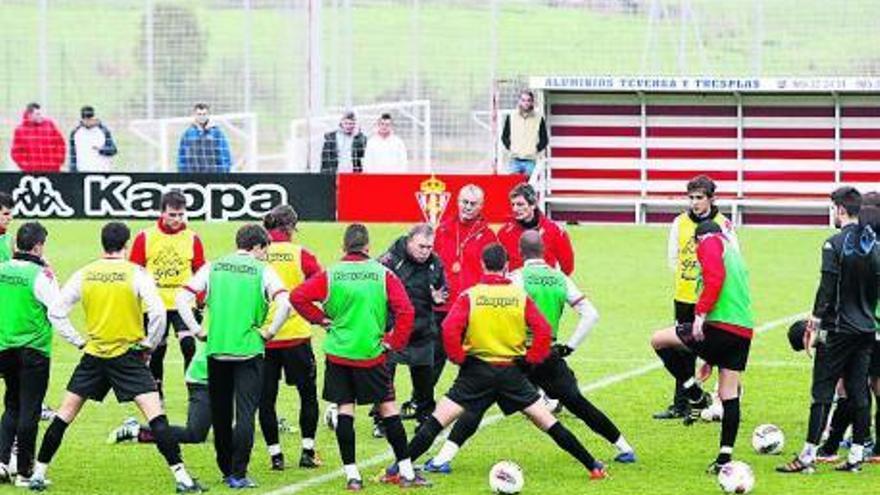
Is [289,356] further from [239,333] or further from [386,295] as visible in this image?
[386,295]

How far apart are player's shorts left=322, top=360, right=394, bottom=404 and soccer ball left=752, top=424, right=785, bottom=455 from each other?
328cm

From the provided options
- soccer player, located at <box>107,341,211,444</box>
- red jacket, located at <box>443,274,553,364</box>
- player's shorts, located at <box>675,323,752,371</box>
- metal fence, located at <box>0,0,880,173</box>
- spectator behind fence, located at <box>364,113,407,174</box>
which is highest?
metal fence, located at <box>0,0,880,173</box>

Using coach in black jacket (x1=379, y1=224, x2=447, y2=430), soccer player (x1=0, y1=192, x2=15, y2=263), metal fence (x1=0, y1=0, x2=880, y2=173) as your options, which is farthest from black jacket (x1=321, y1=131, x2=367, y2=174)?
soccer player (x1=0, y1=192, x2=15, y2=263)

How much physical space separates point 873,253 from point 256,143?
2847cm

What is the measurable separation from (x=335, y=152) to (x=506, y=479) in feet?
73.7

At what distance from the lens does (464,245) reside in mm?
18438

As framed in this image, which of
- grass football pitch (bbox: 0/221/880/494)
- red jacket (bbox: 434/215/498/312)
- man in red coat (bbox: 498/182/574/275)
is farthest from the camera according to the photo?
red jacket (bbox: 434/215/498/312)

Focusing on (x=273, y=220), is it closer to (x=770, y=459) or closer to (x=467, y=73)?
(x=770, y=459)

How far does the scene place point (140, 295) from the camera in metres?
15.5

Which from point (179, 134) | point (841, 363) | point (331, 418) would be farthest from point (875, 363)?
point (179, 134)

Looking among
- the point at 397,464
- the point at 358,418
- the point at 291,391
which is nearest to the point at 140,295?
the point at 397,464

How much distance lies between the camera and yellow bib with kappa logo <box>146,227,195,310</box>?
18672mm

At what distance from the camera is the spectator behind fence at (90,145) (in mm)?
38344

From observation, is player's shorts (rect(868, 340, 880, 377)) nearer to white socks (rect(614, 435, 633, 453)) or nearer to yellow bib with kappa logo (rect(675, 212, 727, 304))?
white socks (rect(614, 435, 633, 453))
